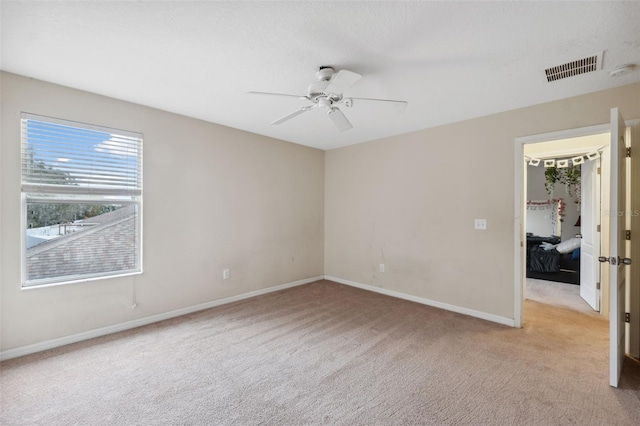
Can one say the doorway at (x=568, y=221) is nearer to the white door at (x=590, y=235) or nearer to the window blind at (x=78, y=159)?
the white door at (x=590, y=235)

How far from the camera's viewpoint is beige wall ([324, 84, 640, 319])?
310 cm

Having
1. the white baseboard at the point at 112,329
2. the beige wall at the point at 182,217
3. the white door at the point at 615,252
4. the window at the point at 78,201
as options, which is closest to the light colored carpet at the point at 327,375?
the white baseboard at the point at 112,329

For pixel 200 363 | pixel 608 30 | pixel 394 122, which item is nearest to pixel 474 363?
pixel 200 363

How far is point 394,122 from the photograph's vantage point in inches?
142

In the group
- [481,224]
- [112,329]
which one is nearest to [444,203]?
[481,224]

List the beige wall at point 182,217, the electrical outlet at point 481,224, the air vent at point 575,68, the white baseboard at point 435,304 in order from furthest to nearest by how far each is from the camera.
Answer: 1. the electrical outlet at point 481,224
2. the white baseboard at point 435,304
3. the beige wall at point 182,217
4. the air vent at point 575,68

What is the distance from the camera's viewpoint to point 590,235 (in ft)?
12.6

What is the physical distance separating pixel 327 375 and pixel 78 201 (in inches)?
110

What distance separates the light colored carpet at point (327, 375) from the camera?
1.76m

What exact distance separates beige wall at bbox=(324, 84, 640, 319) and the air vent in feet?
2.05

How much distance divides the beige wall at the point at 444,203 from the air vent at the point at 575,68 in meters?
0.63

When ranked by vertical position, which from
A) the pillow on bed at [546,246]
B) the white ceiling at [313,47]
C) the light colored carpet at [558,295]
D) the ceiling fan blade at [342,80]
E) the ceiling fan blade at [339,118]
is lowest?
the light colored carpet at [558,295]

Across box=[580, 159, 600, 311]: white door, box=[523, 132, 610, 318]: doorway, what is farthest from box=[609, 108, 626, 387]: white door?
box=[580, 159, 600, 311]: white door

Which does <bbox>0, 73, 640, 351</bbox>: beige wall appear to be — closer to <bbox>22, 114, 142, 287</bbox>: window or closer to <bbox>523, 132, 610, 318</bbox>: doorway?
<bbox>22, 114, 142, 287</bbox>: window
